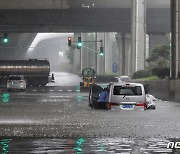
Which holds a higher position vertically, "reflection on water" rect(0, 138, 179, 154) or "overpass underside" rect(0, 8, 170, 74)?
"overpass underside" rect(0, 8, 170, 74)

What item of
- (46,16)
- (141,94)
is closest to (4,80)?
(46,16)

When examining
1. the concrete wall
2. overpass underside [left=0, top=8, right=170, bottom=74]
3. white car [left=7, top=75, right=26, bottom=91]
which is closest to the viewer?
the concrete wall

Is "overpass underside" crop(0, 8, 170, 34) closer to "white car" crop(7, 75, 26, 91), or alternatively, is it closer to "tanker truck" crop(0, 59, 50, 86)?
"tanker truck" crop(0, 59, 50, 86)

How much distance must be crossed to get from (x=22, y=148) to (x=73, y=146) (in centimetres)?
114

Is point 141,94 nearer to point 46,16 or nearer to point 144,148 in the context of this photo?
point 144,148

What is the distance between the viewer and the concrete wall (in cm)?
4122

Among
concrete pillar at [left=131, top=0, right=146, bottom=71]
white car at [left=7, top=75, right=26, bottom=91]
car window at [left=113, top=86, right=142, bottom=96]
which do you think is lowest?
white car at [left=7, top=75, right=26, bottom=91]

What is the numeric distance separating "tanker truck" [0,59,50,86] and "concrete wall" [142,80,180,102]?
42114 millimetres

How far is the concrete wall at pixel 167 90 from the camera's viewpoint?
135ft

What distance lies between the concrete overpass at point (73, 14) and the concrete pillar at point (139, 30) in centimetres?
669

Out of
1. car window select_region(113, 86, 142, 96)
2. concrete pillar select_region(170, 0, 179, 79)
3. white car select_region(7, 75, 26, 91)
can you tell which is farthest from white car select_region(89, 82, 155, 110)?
white car select_region(7, 75, 26, 91)

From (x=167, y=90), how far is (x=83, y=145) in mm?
29836

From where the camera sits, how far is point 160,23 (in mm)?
94375

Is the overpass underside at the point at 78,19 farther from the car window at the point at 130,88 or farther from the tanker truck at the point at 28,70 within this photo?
the car window at the point at 130,88
